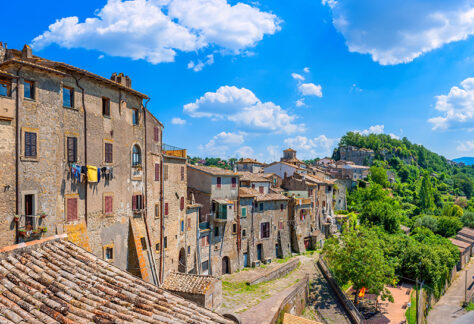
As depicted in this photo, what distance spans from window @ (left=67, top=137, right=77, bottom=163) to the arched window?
5.48 meters

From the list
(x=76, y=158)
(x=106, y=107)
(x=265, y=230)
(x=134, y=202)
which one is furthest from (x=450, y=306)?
(x=76, y=158)

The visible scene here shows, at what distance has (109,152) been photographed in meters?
20.3

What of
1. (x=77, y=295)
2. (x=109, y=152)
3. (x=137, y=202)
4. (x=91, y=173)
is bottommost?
(x=77, y=295)

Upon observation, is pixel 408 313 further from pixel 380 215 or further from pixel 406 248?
pixel 380 215

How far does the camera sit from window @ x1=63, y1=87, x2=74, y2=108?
17.3m

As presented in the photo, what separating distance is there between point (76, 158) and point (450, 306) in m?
49.6

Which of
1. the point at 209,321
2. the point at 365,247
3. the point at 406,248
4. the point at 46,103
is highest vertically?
the point at 46,103

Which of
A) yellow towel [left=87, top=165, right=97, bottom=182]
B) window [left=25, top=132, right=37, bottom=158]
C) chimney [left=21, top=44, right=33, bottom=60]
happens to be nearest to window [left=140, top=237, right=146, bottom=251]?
yellow towel [left=87, top=165, right=97, bottom=182]

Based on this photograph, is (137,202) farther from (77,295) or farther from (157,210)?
(77,295)

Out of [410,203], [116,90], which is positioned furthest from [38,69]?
[410,203]

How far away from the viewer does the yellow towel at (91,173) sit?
18.2 meters

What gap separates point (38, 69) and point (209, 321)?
545 inches

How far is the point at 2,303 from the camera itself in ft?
25.2

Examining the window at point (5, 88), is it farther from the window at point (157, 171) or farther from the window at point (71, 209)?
the window at point (157, 171)
